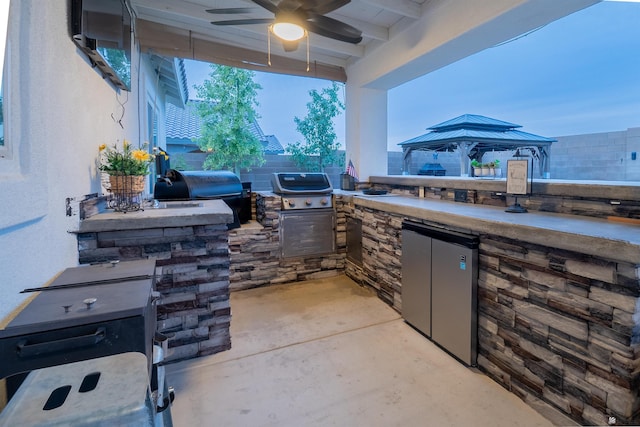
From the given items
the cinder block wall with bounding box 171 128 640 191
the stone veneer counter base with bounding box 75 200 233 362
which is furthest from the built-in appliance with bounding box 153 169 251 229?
the cinder block wall with bounding box 171 128 640 191

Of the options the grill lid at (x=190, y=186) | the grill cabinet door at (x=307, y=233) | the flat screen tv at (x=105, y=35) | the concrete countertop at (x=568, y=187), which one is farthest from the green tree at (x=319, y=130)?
the flat screen tv at (x=105, y=35)

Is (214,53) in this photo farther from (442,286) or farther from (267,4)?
(442,286)

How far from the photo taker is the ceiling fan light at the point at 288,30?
2.39 meters

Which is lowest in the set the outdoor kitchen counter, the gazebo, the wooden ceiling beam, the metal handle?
the metal handle

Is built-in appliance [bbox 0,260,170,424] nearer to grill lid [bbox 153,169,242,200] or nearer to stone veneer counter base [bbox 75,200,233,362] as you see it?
stone veneer counter base [bbox 75,200,233,362]

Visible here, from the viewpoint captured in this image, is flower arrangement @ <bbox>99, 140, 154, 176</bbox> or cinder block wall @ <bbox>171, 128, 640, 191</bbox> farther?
cinder block wall @ <bbox>171, 128, 640, 191</bbox>

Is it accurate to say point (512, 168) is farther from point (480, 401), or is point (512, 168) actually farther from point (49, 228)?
point (49, 228)

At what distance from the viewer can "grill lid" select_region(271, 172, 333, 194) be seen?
12.1 ft

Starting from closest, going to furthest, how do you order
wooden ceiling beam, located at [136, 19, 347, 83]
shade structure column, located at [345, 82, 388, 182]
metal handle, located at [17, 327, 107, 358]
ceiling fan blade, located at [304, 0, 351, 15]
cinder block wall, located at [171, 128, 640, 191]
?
1. metal handle, located at [17, 327, 107, 358]
2. ceiling fan blade, located at [304, 0, 351, 15]
3. wooden ceiling beam, located at [136, 19, 347, 83]
4. cinder block wall, located at [171, 128, 640, 191]
5. shade structure column, located at [345, 82, 388, 182]

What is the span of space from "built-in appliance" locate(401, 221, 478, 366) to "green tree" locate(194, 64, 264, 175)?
3.79 m

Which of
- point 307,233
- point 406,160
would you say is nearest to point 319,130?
point 406,160

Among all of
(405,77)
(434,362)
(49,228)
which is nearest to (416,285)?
(434,362)

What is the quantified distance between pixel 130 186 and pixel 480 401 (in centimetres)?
247

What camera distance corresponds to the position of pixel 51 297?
0.96 metres
